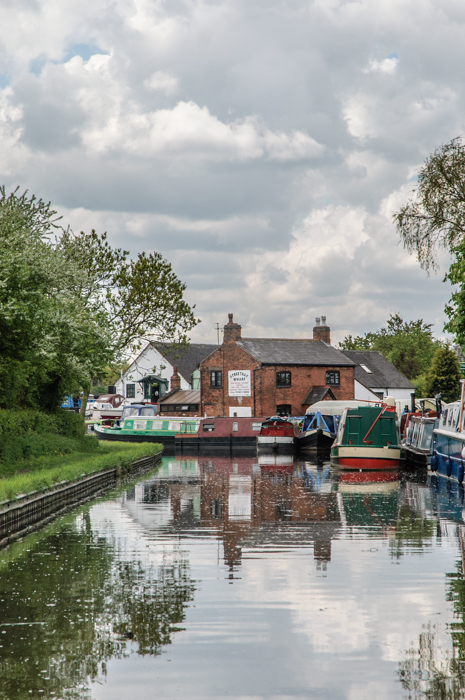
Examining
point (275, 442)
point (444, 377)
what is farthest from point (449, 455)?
point (444, 377)

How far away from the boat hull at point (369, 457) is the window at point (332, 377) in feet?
91.3

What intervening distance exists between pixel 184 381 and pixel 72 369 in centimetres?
4482

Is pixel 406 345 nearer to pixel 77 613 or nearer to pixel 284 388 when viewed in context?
pixel 284 388

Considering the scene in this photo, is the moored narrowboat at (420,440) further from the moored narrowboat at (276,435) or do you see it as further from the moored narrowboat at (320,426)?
the moored narrowboat at (276,435)

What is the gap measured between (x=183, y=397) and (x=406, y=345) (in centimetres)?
4326

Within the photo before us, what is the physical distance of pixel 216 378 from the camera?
58.8 metres

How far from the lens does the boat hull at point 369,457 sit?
31.0 meters

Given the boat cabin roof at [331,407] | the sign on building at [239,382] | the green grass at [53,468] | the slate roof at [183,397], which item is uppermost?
the sign on building at [239,382]

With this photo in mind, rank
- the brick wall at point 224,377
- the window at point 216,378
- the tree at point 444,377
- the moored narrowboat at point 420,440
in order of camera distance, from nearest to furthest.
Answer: the moored narrowboat at point 420,440 < the brick wall at point 224,377 < the window at point 216,378 < the tree at point 444,377

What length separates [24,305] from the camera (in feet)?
62.3

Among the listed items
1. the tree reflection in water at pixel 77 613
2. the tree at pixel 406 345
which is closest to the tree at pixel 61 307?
the tree reflection in water at pixel 77 613

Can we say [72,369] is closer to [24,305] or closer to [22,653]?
[24,305]

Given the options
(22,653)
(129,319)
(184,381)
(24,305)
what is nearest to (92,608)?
→ (22,653)

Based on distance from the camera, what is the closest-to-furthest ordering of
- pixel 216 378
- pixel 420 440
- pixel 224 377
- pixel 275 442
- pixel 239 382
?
pixel 420 440 → pixel 275 442 → pixel 239 382 → pixel 224 377 → pixel 216 378
